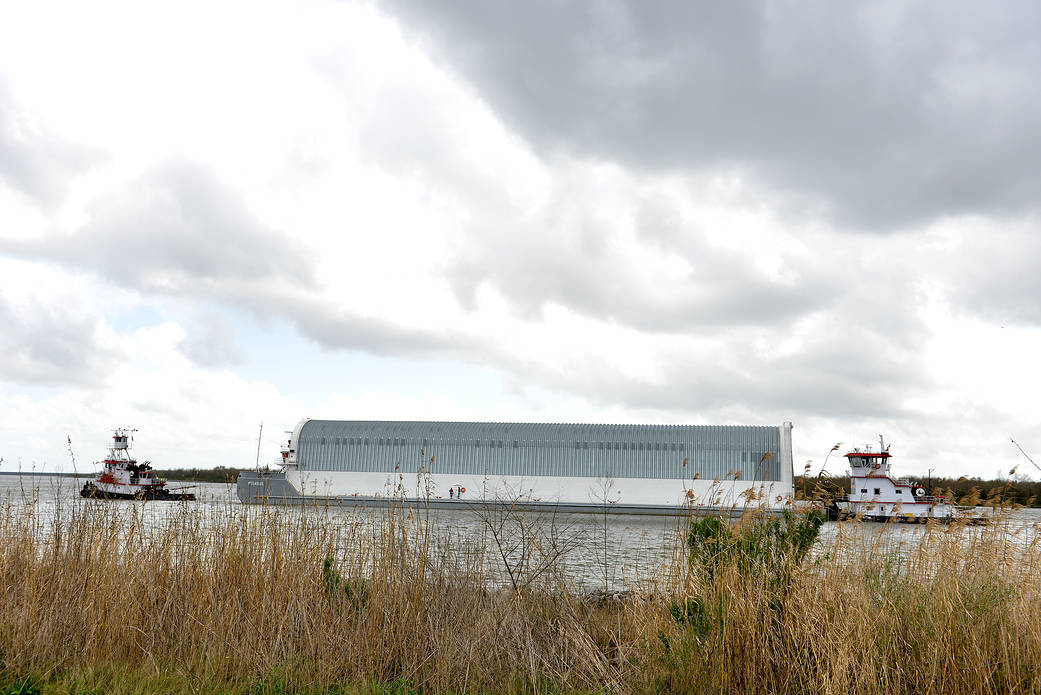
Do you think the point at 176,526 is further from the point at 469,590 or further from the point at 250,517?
the point at 469,590

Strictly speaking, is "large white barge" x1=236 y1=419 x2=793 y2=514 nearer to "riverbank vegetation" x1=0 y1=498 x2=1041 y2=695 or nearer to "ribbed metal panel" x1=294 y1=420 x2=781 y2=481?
"ribbed metal panel" x1=294 y1=420 x2=781 y2=481

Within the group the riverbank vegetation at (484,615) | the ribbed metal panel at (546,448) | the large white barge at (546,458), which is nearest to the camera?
the riverbank vegetation at (484,615)

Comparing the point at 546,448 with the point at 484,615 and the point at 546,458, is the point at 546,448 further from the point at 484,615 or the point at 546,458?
the point at 484,615

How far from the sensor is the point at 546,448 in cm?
4322

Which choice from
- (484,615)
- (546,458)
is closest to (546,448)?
(546,458)

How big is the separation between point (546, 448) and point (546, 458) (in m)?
0.64

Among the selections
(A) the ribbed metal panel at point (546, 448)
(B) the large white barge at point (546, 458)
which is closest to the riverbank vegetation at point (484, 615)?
(B) the large white barge at point (546, 458)

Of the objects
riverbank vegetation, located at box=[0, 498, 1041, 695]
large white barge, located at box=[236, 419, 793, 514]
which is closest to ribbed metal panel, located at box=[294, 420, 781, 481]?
large white barge, located at box=[236, 419, 793, 514]

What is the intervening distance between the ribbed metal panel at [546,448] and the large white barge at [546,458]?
6 centimetres

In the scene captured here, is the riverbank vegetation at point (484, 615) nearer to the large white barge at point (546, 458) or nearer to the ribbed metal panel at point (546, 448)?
the large white barge at point (546, 458)

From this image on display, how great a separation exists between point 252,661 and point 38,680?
5.66ft

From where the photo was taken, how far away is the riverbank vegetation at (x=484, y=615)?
16.9 feet

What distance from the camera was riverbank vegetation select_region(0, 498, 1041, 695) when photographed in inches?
203

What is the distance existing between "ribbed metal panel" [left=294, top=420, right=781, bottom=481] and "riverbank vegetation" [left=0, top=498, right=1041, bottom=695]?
33973mm
